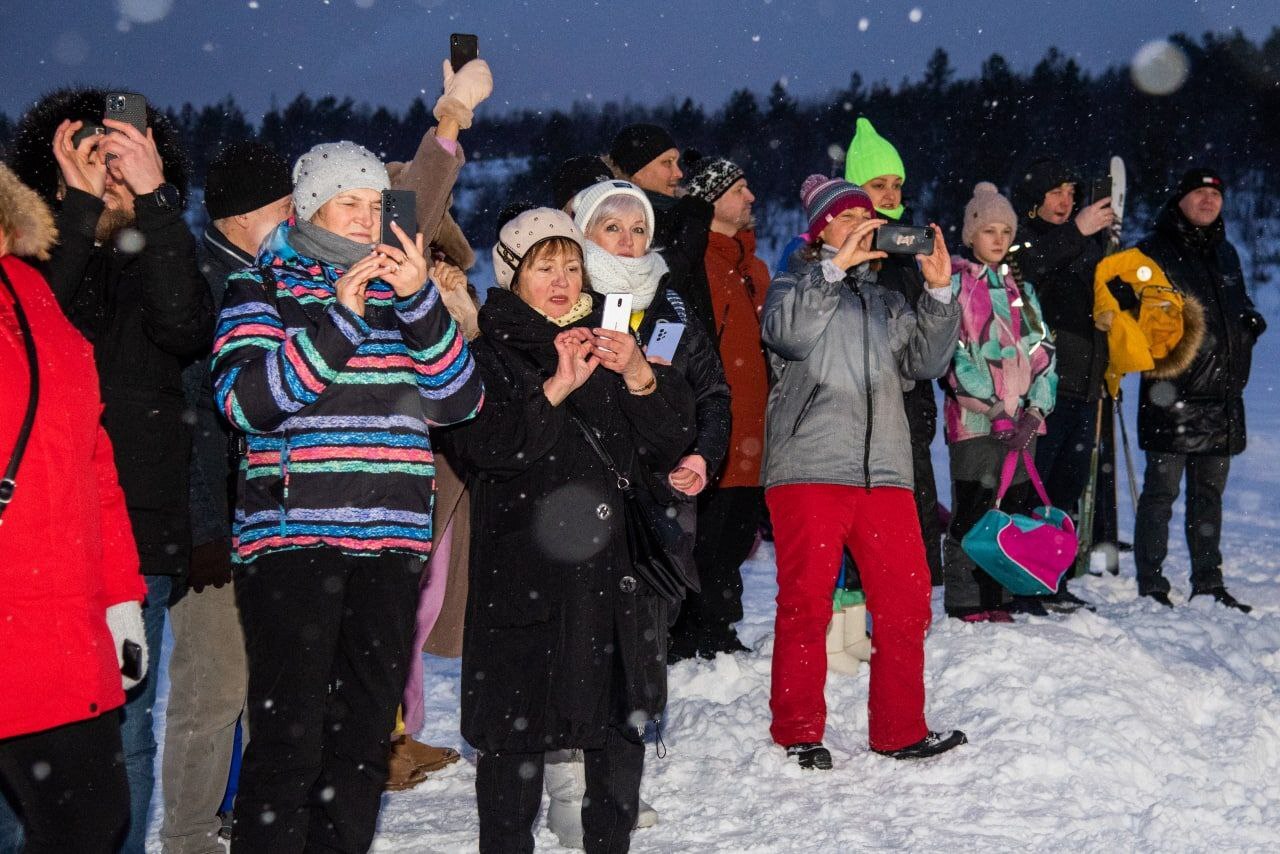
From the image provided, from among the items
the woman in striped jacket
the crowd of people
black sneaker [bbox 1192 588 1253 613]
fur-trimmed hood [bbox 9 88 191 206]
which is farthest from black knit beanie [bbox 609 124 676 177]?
black sneaker [bbox 1192 588 1253 613]

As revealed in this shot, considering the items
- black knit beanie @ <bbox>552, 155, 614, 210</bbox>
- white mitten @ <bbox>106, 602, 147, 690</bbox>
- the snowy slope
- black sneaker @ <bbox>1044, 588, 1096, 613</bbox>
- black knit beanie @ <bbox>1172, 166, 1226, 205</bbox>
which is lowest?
the snowy slope

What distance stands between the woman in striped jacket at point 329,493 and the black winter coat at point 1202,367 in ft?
19.3

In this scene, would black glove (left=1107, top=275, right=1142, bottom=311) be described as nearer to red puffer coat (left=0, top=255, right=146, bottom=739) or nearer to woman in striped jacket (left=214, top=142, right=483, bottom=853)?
woman in striped jacket (left=214, top=142, right=483, bottom=853)

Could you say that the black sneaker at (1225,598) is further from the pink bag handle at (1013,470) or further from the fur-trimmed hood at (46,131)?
the fur-trimmed hood at (46,131)

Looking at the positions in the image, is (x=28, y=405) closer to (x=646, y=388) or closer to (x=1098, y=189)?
(x=646, y=388)

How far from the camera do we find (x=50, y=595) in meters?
2.50

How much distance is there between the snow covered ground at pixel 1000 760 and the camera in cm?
431

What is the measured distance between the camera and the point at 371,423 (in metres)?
3.30

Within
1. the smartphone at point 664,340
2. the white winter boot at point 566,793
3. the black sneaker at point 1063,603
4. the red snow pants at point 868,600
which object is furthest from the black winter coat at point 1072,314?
the white winter boot at point 566,793

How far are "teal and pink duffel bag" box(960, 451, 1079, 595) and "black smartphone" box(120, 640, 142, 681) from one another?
437cm

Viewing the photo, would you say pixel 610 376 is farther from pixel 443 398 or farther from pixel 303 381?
pixel 303 381

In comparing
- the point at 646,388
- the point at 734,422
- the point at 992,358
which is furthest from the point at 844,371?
the point at 992,358

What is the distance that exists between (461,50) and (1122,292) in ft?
15.4

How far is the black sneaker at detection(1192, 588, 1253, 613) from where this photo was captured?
7648mm
